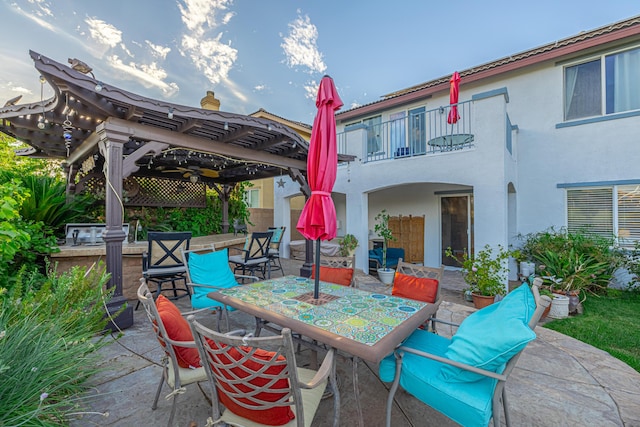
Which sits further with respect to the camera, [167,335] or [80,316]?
[80,316]

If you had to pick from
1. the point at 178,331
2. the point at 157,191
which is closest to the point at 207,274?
the point at 178,331

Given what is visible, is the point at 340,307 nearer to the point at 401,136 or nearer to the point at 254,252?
the point at 254,252

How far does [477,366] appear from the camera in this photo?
1.58m

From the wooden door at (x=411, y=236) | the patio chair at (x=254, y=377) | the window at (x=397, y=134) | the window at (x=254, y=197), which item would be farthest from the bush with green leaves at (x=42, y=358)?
the window at (x=254, y=197)

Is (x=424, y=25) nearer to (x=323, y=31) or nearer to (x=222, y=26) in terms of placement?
(x=323, y=31)

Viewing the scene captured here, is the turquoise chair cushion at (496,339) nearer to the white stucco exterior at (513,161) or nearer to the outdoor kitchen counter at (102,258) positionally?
the white stucco exterior at (513,161)

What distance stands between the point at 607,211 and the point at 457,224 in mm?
3041

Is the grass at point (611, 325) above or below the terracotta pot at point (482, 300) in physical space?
below

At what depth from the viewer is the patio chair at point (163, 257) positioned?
13.5ft

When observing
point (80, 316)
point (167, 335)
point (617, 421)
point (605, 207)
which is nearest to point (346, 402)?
point (167, 335)

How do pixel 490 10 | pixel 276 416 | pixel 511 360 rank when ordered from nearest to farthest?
pixel 276 416
pixel 511 360
pixel 490 10

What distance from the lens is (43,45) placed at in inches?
192

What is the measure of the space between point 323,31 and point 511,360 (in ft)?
29.6

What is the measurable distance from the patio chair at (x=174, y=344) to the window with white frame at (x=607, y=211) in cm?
797
